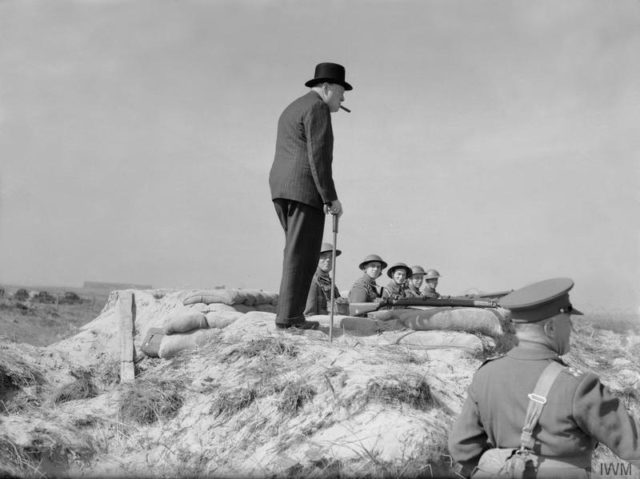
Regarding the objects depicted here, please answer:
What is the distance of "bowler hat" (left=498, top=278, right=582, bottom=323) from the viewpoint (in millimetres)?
2889

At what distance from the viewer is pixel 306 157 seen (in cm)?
635

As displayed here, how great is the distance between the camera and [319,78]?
6.58 m

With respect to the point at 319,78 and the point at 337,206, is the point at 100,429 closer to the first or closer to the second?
the point at 337,206

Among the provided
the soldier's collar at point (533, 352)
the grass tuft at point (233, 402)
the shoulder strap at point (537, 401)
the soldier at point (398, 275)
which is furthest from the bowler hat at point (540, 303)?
the soldier at point (398, 275)

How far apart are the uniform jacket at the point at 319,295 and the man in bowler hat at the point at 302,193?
228 cm

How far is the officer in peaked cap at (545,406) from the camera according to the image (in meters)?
2.70

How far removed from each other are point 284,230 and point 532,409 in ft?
13.3

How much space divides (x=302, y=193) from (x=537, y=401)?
379 centimetres

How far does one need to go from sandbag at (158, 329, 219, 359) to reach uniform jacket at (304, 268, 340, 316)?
5.98ft

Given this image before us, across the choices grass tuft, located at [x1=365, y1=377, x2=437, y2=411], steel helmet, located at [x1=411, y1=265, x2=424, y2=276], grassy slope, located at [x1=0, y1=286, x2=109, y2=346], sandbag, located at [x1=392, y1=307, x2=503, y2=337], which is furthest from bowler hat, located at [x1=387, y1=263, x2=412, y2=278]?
grassy slope, located at [x1=0, y1=286, x2=109, y2=346]

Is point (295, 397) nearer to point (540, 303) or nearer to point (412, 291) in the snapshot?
point (540, 303)

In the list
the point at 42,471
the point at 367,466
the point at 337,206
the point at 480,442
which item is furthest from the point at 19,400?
the point at 480,442

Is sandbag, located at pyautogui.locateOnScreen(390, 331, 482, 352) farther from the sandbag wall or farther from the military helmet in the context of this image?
the military helmet
